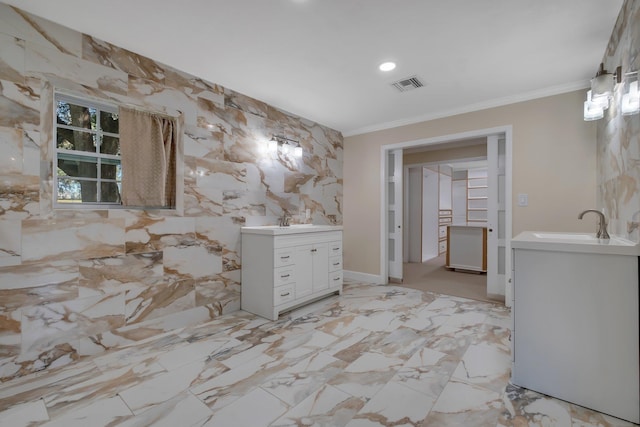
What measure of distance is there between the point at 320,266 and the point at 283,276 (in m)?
0.64

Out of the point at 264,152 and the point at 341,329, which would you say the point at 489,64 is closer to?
the point at 264,152

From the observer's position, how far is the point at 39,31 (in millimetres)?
2014

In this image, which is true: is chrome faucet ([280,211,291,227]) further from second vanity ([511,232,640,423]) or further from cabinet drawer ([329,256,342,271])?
second vanity ([511,232,640,423])

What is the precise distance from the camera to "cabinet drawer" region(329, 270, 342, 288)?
12.1 feet

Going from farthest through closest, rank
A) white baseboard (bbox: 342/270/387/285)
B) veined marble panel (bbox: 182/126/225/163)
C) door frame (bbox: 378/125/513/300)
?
white baseboard (bbox: 342/270/387/285), door frame (bbox: 378/125/513/300), veined marble panel (bbox: 182/126/225/163)

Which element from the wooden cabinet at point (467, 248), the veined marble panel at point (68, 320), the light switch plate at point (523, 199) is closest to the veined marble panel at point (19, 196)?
the veined marble panel at point (68, 320)

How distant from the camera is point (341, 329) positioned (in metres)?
2.72

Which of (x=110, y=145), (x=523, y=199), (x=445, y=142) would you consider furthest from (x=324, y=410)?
(x=445, y=142)

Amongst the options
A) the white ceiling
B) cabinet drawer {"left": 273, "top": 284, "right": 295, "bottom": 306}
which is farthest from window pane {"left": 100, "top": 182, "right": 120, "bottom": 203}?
cabinet drawer {"left": 273, "top": 284, "right": 295, "bottom": 306}

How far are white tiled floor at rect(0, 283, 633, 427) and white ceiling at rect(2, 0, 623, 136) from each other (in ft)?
8.11

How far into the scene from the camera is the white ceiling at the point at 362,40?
1.93 meters

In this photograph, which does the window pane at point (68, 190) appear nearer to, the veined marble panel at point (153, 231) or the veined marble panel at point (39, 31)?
the veined marble panel at point (153, 231)

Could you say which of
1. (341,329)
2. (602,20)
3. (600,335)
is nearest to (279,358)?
(341,329)

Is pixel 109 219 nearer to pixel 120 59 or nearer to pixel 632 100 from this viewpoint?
pixel 120 59
